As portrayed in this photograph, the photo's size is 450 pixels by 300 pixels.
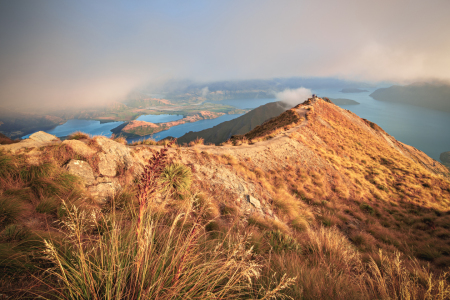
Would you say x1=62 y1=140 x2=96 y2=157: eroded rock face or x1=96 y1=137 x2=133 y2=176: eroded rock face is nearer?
x1=62 y1=140 x2=96 y2=157: eroded rock face

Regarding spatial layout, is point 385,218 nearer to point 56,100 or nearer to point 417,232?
point 417,232

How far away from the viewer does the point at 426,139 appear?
518ft

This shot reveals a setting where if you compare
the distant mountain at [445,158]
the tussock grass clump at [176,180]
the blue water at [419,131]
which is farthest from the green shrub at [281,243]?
the blue water at [419,131]

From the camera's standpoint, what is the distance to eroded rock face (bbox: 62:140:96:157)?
18.6ft

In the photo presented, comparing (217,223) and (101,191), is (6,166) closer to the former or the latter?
(101,191)

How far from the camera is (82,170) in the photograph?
206 inches

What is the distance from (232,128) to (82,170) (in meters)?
104

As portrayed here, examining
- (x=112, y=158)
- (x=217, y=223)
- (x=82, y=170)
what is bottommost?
(x=217, y=223)

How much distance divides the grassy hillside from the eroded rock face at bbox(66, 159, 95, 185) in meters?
0.04

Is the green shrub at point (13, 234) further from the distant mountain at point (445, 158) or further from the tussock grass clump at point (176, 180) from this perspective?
the distant mountain at point (445, 158)

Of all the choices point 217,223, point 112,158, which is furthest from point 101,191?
point 217,223

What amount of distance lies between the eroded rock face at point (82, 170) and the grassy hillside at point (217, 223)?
0.04 metres

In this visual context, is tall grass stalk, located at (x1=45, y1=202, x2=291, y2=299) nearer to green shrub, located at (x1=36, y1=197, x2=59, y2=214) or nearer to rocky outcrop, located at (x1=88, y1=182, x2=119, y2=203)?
green shrub, located at (x1=36, y1=197, x2=59, y2=214)

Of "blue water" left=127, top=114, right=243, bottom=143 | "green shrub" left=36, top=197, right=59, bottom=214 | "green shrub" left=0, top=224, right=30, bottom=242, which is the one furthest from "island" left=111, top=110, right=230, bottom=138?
"green shrub" left=0, top=224, right=30, bottom=242
